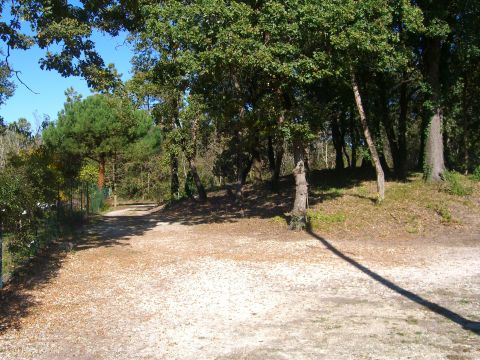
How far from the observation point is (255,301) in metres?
8.22

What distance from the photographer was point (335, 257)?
38.7ft

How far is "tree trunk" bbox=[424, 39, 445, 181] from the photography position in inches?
772

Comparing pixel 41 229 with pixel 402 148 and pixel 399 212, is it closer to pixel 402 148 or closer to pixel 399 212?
pixel 399 212

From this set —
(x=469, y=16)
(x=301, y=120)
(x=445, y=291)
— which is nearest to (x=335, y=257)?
(x=445, y=291)

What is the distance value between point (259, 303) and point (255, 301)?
15 centimetres

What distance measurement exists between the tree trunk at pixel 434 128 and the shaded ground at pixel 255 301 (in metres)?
5.44

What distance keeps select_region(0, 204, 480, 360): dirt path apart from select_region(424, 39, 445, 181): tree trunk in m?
6.18

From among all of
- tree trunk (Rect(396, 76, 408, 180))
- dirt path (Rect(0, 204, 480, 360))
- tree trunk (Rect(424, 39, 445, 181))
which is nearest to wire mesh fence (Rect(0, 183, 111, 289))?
dirt path (Rect(0, 204, 480, 360))

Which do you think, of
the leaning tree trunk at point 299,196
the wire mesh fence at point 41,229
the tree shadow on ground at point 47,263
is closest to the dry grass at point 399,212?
the leaning tree trunk at point 299,196

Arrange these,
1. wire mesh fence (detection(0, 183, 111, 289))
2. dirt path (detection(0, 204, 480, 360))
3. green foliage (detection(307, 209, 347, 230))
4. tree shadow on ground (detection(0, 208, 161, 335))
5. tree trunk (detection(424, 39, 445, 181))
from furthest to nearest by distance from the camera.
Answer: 1. tree trunk (detection(424, 39, 445, 181))
2. green foliage (detection(307, 209, 347, 230))
3. wire mesh fence (detection(0, 183, 111, 289))
4. tree shadow on ground (detection(0, 208, 161, 335))
5. dirt path (detection(0, 204, 480, 360))

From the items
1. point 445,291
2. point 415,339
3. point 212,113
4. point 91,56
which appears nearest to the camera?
point 415,339

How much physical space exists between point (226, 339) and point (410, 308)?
2.84 metres

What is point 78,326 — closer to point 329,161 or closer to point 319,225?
point 319,225

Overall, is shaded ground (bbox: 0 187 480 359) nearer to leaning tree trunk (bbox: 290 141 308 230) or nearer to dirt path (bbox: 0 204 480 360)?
dirt path (bbox: 0 204 480 360)
